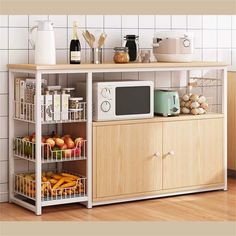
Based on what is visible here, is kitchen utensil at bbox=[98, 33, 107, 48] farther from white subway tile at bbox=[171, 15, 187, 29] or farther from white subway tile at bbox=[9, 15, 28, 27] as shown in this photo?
white subway tile at bbox=[171, 15, 187, 29]

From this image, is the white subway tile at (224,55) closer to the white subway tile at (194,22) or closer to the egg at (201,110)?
the white subway tile at (194,22)

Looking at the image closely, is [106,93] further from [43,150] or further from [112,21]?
[112,21]

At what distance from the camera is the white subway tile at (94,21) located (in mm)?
5223

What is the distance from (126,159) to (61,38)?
1005mm

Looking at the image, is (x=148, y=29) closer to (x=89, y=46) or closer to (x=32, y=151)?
(x=89, y=46)

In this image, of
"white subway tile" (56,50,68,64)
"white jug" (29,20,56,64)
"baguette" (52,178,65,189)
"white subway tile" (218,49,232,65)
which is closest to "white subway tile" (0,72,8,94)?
"white jug" (29,20,56,64)

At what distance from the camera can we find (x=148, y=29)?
5512mm

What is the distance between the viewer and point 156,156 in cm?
505

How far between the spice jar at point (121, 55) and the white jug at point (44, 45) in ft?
1.58

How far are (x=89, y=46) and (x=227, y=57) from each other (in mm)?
1385

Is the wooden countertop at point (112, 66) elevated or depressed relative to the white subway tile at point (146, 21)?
depressed

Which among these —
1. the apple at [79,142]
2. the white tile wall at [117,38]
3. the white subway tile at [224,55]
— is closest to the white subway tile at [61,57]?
the white tile wall at [117,38]

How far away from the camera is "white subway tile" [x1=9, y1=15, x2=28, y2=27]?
4934mm

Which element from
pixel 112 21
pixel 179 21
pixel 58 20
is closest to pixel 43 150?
pixel 58 20
